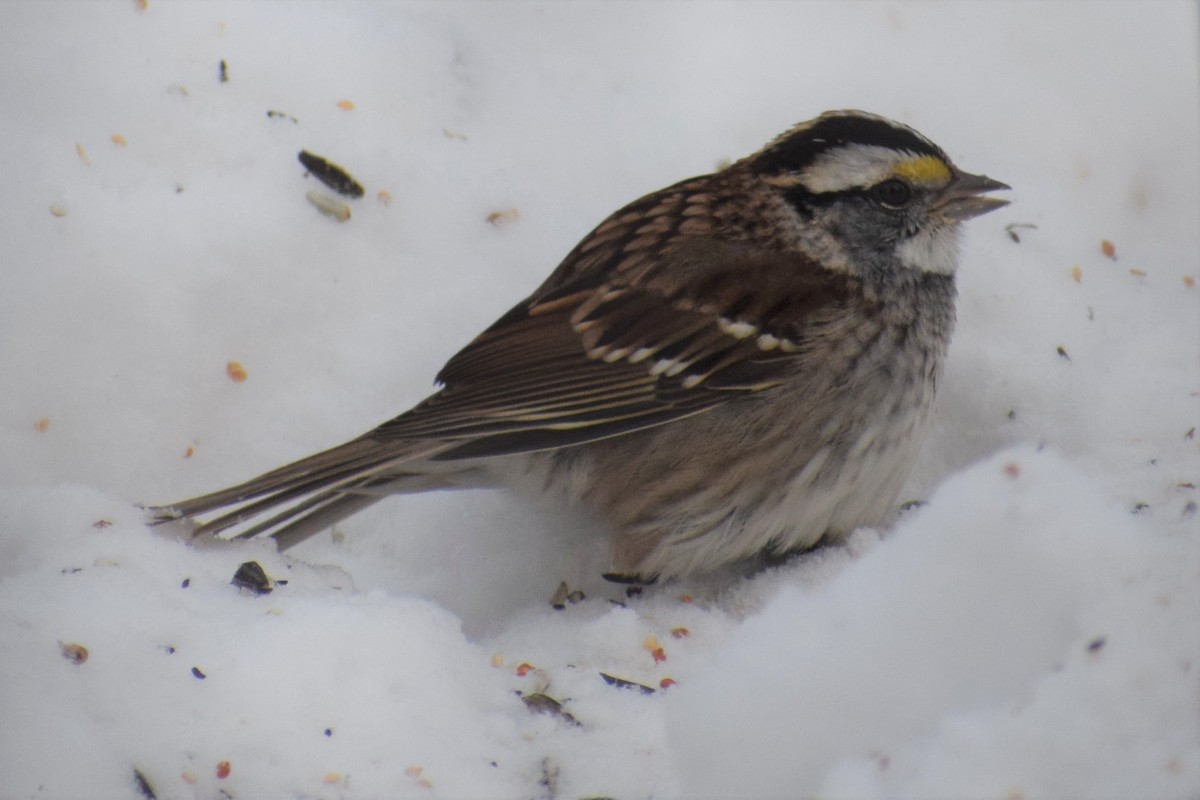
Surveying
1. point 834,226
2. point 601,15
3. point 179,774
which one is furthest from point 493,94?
point 179,774

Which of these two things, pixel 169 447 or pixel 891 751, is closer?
pixel 891 751

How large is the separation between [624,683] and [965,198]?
4.90 feet

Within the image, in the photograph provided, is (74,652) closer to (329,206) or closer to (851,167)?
(329,206)

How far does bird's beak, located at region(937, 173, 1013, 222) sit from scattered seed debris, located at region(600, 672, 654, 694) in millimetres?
1430

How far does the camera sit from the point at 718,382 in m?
3.36

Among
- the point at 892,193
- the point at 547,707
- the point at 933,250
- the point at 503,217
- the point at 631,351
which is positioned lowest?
the point at 547,707

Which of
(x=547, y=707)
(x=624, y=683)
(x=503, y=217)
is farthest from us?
(x=503, y=217)

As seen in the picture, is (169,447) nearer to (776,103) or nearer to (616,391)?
(616,391)

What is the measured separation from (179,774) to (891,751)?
1.14 meters

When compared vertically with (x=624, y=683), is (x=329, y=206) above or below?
above

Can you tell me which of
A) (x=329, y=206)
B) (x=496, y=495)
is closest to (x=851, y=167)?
(x=496, y=495)

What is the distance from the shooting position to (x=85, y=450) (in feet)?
11.2

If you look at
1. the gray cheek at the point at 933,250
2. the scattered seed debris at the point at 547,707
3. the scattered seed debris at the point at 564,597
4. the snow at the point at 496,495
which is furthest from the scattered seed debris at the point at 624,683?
the gray cheek at the point at 933,250

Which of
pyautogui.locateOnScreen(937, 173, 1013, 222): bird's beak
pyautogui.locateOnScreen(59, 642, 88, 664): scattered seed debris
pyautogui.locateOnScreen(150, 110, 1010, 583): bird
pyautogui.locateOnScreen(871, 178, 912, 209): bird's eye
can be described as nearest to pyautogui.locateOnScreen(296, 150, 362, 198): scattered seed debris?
pyautogui.locateOnScreen(150, 110, 1010, 583): bird
